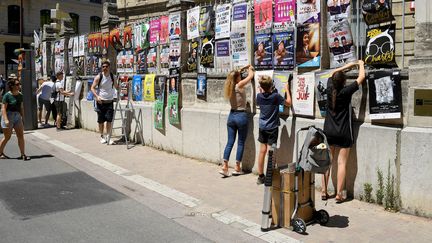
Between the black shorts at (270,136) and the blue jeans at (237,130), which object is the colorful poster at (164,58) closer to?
the blue jeans at (237,130)

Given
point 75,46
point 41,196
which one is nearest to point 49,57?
point 75,46

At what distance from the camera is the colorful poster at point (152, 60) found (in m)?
10.7

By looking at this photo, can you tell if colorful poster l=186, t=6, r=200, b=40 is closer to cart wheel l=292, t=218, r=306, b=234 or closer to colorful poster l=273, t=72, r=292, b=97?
colorful poster l=273, t=72, r=292, b=97

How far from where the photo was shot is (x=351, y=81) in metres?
6.12

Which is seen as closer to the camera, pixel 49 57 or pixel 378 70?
pixel 378 70

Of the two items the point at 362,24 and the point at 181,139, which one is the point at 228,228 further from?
the point at 181,139

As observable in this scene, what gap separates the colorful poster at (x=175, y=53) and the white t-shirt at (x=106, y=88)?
7.37 ft

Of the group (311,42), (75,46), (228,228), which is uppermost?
(75,46)

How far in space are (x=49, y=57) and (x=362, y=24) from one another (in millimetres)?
15164

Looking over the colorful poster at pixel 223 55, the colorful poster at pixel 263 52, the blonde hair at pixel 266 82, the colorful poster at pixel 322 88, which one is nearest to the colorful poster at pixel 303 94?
the colorful poster at pixel 322 88

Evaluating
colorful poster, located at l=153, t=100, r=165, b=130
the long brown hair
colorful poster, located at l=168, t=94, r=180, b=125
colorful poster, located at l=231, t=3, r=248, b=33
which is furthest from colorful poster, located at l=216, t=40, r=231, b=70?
the long brown hair

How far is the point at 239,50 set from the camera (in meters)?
8.00

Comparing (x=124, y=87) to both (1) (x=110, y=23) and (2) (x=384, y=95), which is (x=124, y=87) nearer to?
(1) (x=110, y=23)

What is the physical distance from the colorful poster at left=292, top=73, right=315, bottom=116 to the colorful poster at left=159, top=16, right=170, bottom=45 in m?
4.09
